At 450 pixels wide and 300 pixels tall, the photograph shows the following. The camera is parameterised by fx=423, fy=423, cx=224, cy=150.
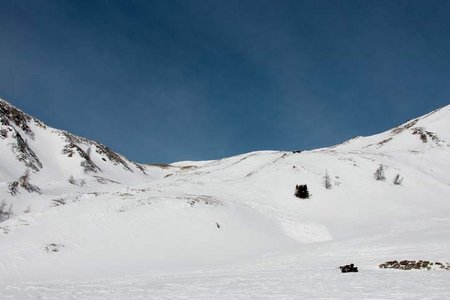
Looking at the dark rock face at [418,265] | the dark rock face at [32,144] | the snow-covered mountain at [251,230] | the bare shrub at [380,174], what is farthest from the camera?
the dark rock face at [32,144]

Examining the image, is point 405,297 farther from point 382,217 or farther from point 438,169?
point 438,169

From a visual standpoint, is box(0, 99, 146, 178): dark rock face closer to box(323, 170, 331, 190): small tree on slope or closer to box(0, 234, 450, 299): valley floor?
box(323, 170, 331, 190): small tree on slope

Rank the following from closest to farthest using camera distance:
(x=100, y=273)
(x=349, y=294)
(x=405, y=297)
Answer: (x=405, y=297) < (x=349, y=294) < (x=100, y=273)

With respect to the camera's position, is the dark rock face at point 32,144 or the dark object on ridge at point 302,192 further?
the dark rock face at point 32,144

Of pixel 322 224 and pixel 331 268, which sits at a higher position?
pixel 322 224

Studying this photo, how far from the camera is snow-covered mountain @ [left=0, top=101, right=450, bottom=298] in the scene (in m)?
18.2

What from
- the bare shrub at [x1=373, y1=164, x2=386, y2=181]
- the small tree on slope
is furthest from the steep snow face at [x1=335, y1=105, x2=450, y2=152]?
the small tree on slope

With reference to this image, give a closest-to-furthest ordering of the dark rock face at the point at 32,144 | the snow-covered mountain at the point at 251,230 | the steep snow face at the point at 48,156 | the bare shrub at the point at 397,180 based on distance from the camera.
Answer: the snow-covered mountain at the point at 251,230 → the bare shrub at the point at 397,180 → the steep snow face at the point at 48,156 → the dark rock face at the point at 32,144

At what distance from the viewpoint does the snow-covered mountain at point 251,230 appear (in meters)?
18.2

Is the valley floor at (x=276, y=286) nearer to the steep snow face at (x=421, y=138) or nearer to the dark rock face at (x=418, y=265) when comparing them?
the dark rock face at (x=418, y=265)

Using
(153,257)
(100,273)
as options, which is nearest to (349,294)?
(100,273)

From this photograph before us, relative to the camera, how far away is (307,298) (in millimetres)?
11859

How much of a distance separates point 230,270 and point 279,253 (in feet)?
23.6

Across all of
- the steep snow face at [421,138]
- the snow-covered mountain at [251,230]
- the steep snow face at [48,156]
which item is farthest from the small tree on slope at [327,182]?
the steep snow face at [48,156]
